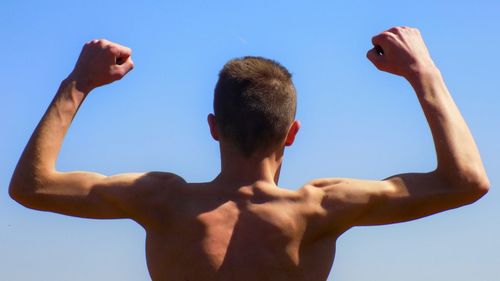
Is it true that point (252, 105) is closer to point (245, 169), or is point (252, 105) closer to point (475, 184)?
point (245, 169)

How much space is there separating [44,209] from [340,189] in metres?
1.93

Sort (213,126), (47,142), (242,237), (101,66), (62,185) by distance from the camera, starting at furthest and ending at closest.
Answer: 1. (101,66)
2. (213,126)
3. (47,142)
4. (62,185)
5. (242,237)

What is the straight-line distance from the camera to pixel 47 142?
500 cm

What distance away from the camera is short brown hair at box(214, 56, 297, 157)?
196 inches

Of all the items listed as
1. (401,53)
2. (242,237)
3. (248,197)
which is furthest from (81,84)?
(401,53)

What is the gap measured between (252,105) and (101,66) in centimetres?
114

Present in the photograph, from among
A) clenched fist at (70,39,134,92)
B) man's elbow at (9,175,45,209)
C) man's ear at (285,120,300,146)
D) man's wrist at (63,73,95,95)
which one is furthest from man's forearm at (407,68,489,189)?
man's elbow at (9,175,45,209)

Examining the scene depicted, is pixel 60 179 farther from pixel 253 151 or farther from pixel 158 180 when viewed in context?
pixel 253 151

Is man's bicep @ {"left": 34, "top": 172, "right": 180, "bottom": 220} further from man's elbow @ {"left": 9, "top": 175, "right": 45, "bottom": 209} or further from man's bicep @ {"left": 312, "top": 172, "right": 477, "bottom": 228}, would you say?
man's bicep @ {"left": 312, "top": 172, "right": 477, "bottom": 228}

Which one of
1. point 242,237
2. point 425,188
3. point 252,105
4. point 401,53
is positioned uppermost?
point 401,53

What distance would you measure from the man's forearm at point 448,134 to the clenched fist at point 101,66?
6.73ft

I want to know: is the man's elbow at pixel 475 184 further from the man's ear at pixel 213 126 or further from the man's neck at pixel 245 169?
the man's ear at pixel 213 126

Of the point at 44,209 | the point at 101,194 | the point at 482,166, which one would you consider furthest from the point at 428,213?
the point at 44,209

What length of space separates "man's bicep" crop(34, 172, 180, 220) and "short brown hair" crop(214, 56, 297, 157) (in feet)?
2.11
